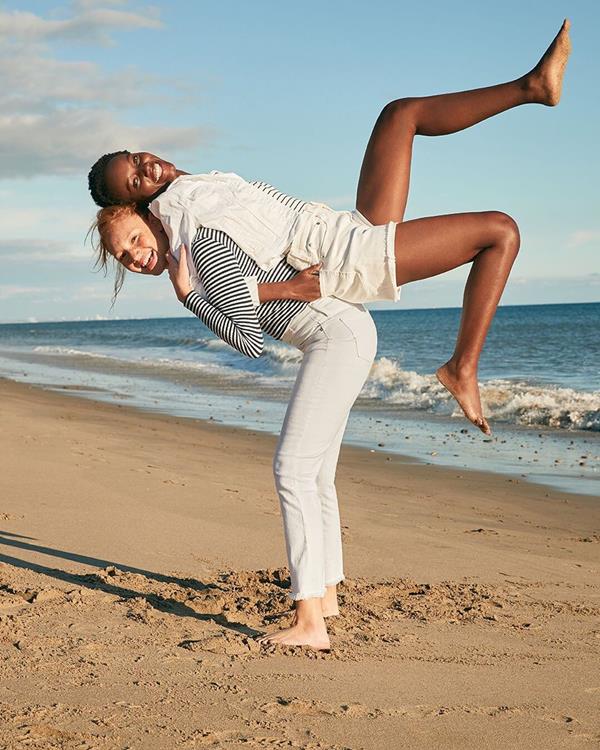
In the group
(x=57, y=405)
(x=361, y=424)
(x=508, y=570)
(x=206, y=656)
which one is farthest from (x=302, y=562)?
(x=57, y=405)

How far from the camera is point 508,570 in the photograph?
18.6 feet

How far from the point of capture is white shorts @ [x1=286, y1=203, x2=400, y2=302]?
3822 mm

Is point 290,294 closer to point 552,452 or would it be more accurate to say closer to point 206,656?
point 206,656

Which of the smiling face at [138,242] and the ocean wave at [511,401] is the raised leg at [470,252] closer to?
the smiling face at [138,242]

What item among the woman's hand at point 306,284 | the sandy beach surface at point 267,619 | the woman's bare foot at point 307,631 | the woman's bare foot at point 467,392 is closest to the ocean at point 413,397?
the sandy beach surface at point 267,619

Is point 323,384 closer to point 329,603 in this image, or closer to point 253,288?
point 253,288

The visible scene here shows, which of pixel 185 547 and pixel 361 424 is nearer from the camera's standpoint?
pixel 185 547

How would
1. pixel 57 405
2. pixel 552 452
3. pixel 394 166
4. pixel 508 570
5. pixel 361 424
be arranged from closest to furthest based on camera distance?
pixel 394 166, pixel 508 570, pixel 552 452, pixel 361 424, pixel 57 405

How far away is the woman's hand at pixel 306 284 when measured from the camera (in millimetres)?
3799

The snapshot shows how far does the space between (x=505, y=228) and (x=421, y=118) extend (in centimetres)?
65

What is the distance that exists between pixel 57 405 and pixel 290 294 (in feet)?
42.1

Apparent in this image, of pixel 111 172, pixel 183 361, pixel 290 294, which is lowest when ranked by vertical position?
pixel 183 361

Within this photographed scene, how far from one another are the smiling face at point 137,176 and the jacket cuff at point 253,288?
61 centimetres

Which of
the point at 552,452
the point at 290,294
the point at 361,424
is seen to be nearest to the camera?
the point at 290,294
